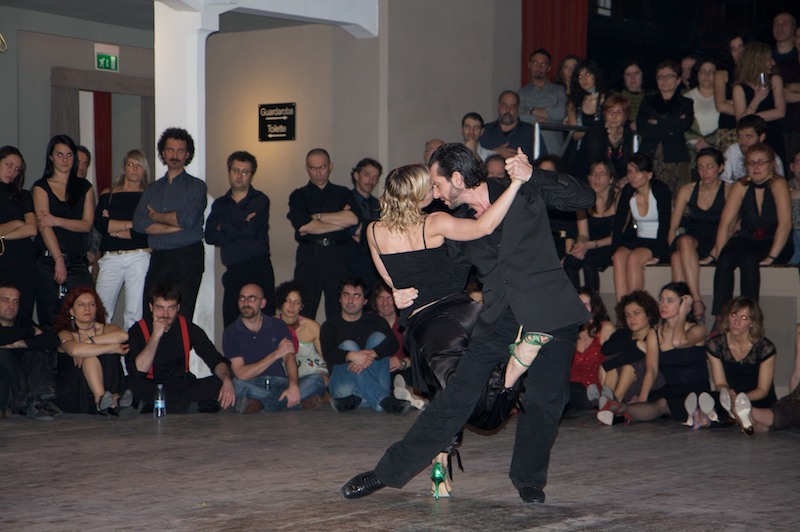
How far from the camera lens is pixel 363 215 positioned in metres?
10.3

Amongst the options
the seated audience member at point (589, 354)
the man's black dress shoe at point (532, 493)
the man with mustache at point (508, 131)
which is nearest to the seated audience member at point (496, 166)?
the man with mustache at point (508, 131)

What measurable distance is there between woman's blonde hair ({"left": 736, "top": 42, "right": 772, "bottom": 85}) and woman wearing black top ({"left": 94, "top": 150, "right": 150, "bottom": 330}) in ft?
18.5

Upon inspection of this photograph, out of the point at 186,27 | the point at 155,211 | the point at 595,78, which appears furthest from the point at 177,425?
the point at 595,78

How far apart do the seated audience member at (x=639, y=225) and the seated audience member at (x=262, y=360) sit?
→ 2.81 meters

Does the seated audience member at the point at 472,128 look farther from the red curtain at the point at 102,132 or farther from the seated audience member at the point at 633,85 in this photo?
the red curtain at the point at 102,132

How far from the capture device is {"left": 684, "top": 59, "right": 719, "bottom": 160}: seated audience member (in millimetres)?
11102

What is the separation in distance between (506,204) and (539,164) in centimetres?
508

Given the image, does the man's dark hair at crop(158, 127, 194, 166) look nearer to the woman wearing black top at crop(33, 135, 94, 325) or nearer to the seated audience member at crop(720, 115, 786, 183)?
the woman wearing black top at crop(33, 135, 94, 325)

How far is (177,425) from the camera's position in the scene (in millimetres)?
8148

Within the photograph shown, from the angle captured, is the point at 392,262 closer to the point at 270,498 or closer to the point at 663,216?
the point at 270,498

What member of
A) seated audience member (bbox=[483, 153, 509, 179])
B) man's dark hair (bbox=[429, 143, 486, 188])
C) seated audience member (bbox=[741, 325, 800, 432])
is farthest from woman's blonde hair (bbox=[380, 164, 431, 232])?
seated audience member (bbox=[483, 153, 509, 179])

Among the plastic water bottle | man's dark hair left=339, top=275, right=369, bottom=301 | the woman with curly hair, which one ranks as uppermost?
the woman with curly hair

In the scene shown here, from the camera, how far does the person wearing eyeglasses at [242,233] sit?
970cm

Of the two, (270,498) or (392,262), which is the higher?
(392,262)
